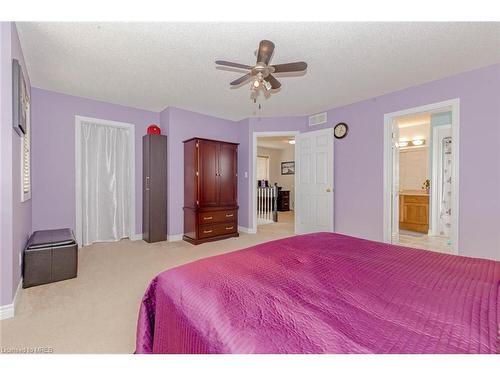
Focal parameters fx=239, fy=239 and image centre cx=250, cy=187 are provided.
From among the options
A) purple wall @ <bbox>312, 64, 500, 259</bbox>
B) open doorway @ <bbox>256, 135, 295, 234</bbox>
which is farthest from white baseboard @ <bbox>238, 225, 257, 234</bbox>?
open doorway @ <bbox>256, 135, 295, 234</bbox>

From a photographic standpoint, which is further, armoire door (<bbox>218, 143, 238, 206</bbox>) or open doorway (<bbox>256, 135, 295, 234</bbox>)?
open doorway (<bbox>256, 135, 295, 234</bbox>)

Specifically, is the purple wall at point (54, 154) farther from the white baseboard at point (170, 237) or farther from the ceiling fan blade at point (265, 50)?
the ceiling fan blade at point (265, 50)

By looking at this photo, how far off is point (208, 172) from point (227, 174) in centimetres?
43

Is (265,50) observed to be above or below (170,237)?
above

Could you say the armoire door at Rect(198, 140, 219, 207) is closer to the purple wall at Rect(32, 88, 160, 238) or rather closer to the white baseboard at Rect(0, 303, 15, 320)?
the purple wall at Rect(32, 88, 160, 238)

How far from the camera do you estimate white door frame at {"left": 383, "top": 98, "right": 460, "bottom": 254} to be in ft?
10.1

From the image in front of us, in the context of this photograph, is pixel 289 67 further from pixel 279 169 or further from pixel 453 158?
pixel 279 169

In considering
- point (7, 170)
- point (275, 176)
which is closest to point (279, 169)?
point (275, 176)

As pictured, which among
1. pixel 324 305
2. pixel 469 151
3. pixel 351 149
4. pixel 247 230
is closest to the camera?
pixel 324 305

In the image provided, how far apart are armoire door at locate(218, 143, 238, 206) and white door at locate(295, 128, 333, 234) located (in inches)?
52.9

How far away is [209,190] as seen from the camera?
4.32m

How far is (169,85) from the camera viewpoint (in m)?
3.39

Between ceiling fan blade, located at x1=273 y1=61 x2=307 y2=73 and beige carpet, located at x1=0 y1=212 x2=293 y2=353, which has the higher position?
ceiling fan blade, located at x1=273 y1=61 x2=307 y2=73
